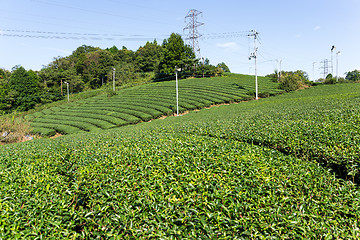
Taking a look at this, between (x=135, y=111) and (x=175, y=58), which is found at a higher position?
(x=175, y=58)

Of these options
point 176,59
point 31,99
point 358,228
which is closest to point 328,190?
point 358,228

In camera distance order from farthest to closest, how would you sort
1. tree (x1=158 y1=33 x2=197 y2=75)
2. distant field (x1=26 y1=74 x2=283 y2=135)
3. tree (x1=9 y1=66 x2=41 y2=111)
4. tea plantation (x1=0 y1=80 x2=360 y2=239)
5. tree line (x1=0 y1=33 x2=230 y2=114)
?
tree (x1=158 y1=33 x2=197 y2=75)
tree line (x1=0 y1=33 x2=230 y2=114)
tree (x1=9 y1=66 x2=41 y2=111)
distant field (x1=26 y1=74 x2=283 y2=135)
tea plantation (x1=0 y1=80 x2=360 y2=239)

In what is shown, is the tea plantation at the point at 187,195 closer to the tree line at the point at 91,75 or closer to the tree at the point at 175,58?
the tree line at the point at 91,75

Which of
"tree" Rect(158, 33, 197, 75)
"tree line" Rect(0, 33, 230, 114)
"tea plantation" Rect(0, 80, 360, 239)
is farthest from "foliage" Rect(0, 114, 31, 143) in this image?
"tree" Rect(158, 33, 197, 75)

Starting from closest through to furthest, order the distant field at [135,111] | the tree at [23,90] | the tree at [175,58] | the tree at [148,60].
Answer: the distant field at [135,111] < the tree at [23,90] < the tree at [175,58] < the tree at [148,60]

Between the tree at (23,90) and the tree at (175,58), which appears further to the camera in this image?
the tree at (175,58)

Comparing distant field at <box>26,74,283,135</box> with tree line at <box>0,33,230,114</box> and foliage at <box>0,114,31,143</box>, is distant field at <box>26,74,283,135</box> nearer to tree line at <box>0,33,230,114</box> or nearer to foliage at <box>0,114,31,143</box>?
foliage at <box>0,114,31,143</box>

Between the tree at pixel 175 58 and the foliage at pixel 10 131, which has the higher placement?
the tree at pixel 175 58

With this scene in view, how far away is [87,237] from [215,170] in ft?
8.37

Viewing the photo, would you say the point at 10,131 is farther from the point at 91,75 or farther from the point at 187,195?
the point at 91,75

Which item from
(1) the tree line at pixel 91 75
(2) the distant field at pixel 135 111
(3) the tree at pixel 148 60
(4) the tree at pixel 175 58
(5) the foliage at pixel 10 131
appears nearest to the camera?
(5) the foliage at pixel 10 131

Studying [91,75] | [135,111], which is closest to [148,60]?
[91,75]

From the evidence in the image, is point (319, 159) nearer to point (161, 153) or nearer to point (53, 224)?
point (161, 153)

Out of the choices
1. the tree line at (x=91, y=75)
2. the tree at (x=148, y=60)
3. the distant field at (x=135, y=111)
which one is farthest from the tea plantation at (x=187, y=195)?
the tree at (x=148, y=60)
